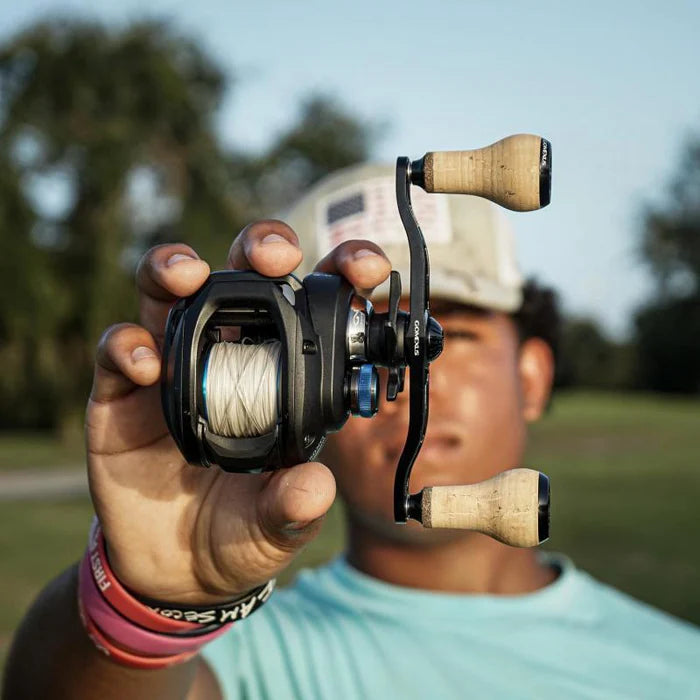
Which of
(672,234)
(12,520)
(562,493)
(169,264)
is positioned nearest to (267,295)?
(169,264)

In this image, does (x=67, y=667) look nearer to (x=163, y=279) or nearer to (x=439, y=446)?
(x=163, y=279)

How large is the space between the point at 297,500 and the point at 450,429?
3.75 feet

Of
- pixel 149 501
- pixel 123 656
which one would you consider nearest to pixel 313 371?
pixel 149 501

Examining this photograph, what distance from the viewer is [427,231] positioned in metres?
2.38

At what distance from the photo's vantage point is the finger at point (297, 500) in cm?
126

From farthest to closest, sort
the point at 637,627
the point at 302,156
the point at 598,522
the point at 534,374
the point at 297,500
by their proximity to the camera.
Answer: the point at 302,156
the point at 598,522
the point at 534,374
the point at 637,627
the point at 297,500

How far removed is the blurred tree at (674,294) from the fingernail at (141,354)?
4441 cm

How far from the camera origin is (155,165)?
77.2 feet

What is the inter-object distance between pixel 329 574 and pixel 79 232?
2150 centimetres

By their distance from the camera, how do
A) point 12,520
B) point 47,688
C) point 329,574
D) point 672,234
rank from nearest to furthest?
point 47,688 < point 329,574 < point 12,520 < point 672,234

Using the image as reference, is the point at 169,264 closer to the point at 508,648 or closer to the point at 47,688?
the point at 47,688

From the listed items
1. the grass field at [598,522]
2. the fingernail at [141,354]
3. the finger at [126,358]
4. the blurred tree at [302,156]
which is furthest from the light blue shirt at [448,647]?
the blurred tree at [302,156]

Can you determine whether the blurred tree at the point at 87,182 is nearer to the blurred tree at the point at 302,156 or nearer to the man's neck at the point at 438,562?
the blurred tree at the point at 302,156

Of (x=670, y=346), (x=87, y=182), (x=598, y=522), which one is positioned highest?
(x=87, y=182)
